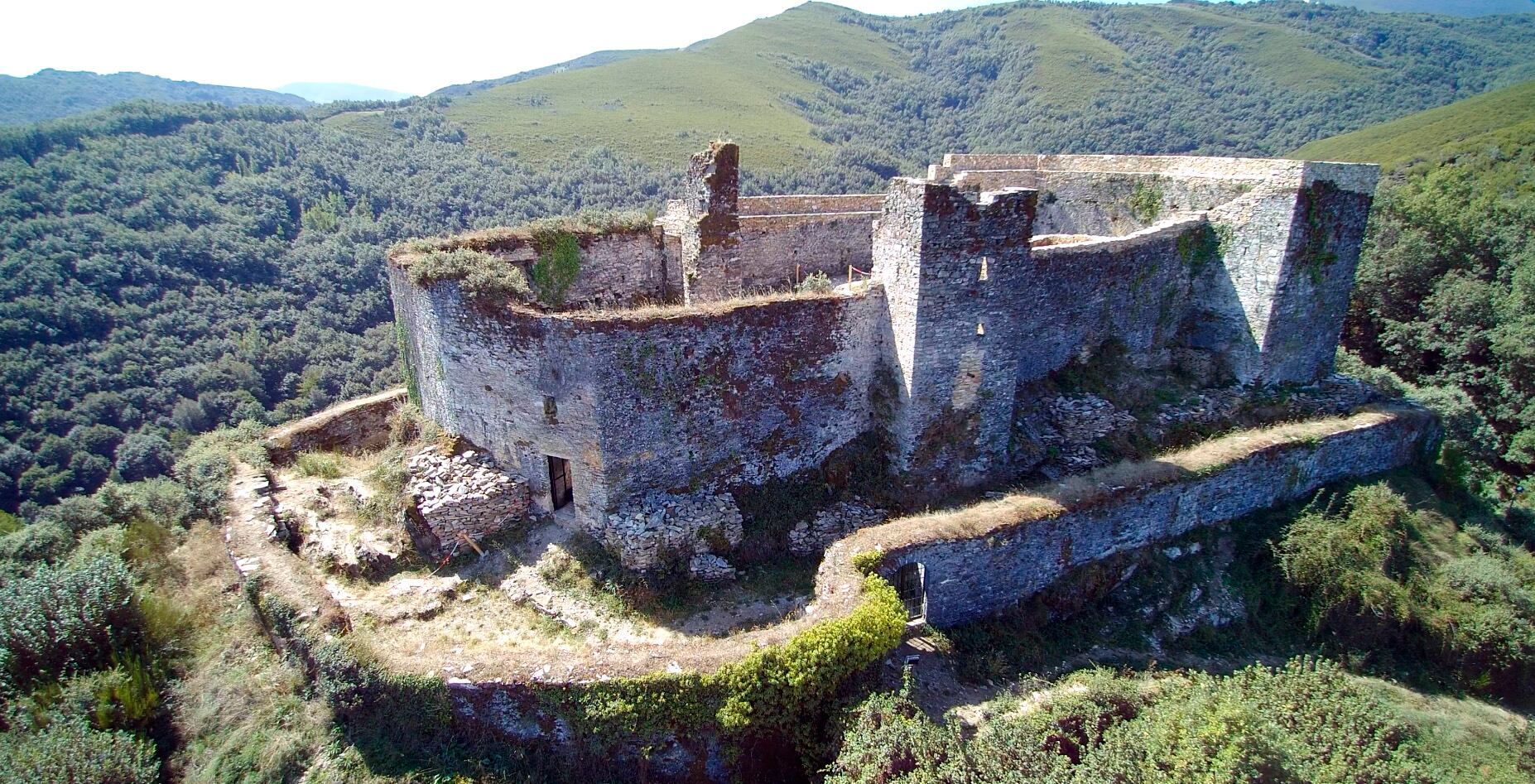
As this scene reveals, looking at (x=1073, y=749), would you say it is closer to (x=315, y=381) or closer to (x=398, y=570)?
(x=398, y=570)

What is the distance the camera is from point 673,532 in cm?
1288

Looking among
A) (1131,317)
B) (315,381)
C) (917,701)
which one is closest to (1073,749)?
(917,701)

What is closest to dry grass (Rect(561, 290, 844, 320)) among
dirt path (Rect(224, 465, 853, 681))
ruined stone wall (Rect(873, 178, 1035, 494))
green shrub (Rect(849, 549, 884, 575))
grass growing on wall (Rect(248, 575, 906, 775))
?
ruined stone wall (Rect(873, 178, 1035, 494))

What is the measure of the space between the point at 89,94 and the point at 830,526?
153883 millimetres

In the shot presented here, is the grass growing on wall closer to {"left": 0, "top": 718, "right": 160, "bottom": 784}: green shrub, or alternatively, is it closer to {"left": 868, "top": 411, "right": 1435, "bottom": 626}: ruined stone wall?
{"left": 868, "top": 411, "right": 1435, "bottom": 626}: ruined stone wall

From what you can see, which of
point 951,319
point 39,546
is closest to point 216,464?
point 39,546

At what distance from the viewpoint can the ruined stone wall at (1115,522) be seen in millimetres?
12094

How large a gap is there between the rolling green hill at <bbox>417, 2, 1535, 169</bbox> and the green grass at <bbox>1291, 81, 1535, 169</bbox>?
14376 millimetres

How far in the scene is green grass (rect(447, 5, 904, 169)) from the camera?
87000 mm

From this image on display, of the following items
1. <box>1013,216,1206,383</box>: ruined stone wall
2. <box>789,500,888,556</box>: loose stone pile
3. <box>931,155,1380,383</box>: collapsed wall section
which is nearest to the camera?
<box>789,500,888,556</box>: loose stone pile

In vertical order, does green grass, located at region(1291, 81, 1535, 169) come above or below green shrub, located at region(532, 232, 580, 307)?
above

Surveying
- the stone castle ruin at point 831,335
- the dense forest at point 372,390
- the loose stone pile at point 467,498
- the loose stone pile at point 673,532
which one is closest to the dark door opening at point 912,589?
the dense forest at point 372,390

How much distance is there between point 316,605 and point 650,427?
571cm

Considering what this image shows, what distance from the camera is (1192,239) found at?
1750cm
